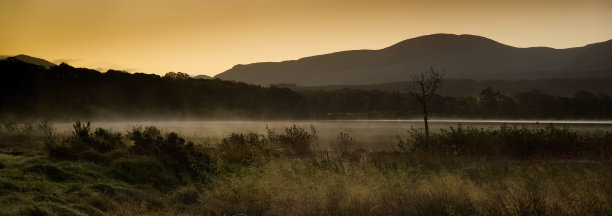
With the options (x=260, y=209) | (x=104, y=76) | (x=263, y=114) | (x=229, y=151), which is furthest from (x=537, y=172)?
(x=104, y=76)

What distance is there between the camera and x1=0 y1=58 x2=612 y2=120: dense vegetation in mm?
61000

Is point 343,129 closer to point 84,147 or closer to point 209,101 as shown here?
point 84,147

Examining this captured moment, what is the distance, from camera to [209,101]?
8269 centimetres

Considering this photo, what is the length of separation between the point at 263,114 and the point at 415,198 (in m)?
70.5

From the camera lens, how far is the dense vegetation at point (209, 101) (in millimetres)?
61000

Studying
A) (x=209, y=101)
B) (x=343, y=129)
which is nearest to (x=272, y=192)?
(x=343, y=129)

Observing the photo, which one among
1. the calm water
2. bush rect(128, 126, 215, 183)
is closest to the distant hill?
the calm water

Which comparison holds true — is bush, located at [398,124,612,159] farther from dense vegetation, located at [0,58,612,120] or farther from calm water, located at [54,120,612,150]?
dense vegetation, located at [0,58,612,120]

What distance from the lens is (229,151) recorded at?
19.1 meters

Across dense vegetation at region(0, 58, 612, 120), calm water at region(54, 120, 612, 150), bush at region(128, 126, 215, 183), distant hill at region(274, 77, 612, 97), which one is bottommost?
calm water at region(54, 120, 612, 150)

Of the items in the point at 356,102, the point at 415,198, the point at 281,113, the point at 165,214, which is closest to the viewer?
the point at 165,214

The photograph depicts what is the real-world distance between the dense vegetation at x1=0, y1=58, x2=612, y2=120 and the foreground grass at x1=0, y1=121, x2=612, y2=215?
50.1m

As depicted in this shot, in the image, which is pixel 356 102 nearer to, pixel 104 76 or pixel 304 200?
pixel 104 76

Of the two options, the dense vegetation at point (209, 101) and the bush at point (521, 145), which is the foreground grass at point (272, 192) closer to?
the bush at point (521, 145)
